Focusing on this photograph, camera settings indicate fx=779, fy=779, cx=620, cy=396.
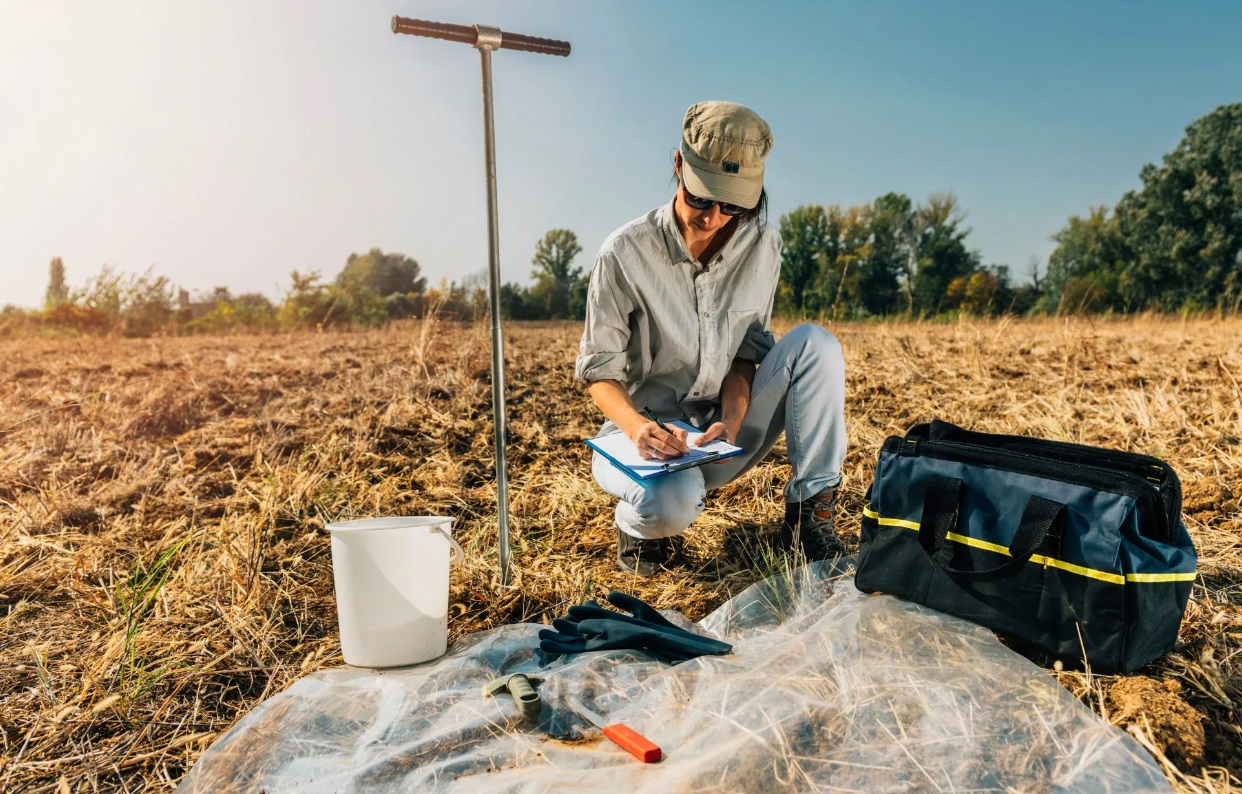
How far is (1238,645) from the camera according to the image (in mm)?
1743

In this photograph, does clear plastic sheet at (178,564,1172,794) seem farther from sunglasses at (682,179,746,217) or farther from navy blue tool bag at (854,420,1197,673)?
sunglasses at (682,179,746,217)

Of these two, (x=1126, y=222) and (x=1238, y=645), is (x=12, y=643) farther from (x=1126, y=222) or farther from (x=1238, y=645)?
(x=1126, y=222)

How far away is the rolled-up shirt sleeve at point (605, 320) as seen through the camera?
2359 millimetres

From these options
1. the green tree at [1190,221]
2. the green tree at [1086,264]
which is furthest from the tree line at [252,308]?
the green tree at [1190,221]

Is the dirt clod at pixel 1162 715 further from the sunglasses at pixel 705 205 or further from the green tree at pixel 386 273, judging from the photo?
the green tree at pixel 386 273

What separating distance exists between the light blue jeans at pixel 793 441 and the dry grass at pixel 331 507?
0.26 metres

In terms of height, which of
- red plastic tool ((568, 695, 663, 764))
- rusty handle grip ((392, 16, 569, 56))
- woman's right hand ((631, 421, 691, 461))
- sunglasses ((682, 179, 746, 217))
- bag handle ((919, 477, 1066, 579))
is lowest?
red plastic tool ((568, 695, 663, 764))

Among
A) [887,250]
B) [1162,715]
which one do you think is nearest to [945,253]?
[887,250]

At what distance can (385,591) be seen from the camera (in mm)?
1809

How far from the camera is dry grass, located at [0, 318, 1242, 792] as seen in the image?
1.71m

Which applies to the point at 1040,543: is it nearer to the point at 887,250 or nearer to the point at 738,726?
the point at 738,726

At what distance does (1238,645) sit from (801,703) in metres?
1.13

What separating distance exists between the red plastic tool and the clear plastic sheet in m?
0.02

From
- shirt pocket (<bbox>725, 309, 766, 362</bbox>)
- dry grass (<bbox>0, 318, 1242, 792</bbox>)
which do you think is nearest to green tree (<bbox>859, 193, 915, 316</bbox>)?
dry grass (<bbox>0, 318, 1242, 792</bbox>)
